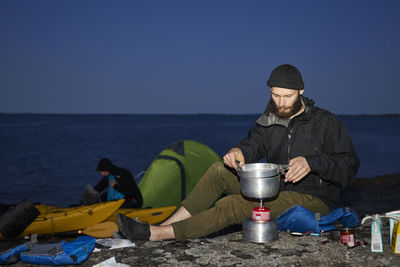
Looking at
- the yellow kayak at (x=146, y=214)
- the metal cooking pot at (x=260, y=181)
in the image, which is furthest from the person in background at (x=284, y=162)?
the yellow kayak at (x=146, y=214)

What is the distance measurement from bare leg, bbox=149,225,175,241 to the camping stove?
69cm

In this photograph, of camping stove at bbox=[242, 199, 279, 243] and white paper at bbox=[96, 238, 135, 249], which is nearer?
camping stove at bbox=[242, 199, 279, 243]

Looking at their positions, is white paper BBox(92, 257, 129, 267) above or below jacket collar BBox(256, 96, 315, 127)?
below

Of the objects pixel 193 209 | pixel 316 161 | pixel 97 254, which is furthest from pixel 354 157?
pixel 97 254

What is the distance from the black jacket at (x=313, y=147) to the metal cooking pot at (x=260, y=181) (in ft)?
1.17

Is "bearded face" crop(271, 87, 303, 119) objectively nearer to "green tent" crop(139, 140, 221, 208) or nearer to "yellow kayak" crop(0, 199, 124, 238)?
"yellow kayak" crop(0, 199, 124, 238)

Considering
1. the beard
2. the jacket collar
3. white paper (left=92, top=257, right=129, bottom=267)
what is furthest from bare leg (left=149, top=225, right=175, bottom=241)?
the beard

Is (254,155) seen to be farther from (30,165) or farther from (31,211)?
→ (30,165)

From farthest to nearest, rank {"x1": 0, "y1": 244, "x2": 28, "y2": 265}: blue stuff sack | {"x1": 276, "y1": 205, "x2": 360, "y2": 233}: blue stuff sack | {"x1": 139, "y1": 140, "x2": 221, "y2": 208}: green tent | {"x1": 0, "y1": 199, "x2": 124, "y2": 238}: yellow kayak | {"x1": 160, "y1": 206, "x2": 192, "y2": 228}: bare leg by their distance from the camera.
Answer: {"x1": 139, "y1": 140, "x2": 221, "y2": 208}: green tent → {"x1": 0, "y1": 199, "x2": 124, "y2": 238}: yellow kayak → {"x1": 160, "y1": 206, "x2": 192, "y2": 228}: bare leg → {"x1": 276, "y1": 205, "x2": 360, "y2": 233}: blue stuff sack → {"x1": 0, "y1": 244, "x2": 28, "y2": 265}: blue stuff sack

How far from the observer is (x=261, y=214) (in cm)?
327

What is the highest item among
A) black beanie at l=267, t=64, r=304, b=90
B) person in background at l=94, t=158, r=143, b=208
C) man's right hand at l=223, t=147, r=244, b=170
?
black beanie at l=267, t=64, r=304, b=90

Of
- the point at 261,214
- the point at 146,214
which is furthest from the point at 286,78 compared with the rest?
the point at 146,214

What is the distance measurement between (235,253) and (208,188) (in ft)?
2.52

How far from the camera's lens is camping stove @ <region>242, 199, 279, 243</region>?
3279 mm
